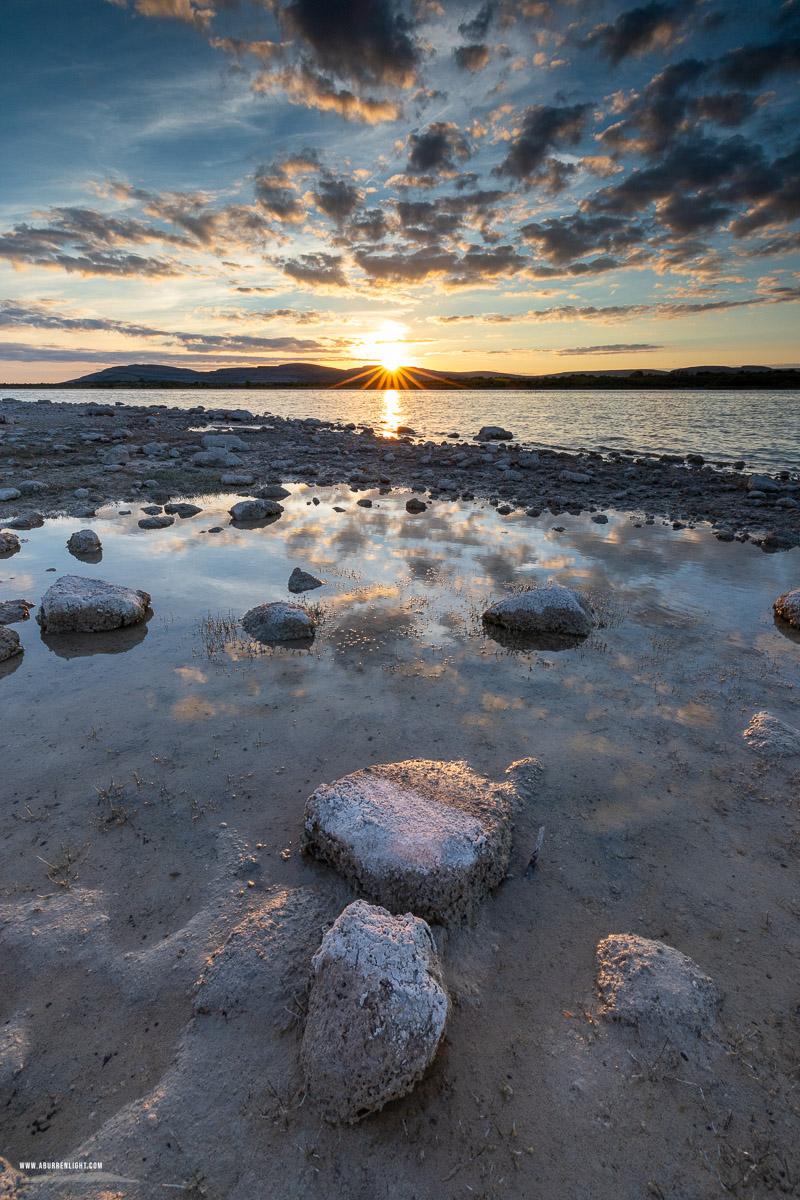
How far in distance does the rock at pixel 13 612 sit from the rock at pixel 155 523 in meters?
5.66

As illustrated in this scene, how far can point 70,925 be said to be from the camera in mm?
3600

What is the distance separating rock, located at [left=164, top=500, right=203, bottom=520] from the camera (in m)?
15.3

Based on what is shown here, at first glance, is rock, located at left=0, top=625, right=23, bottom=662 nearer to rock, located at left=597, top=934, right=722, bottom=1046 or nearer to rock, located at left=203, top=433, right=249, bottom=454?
rock, located at left=597, top=934, right=722, bottom=1046

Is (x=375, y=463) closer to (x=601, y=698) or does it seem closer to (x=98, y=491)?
(x=98, y=491)

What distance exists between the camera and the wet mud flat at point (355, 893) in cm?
254

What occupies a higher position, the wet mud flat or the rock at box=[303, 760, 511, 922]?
the rock at box=[303, 760, 511, 922]

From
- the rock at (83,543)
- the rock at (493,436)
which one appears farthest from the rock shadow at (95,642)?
the rock at (493,436)

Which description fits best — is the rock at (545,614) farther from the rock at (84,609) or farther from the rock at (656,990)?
the rock at (84,609)

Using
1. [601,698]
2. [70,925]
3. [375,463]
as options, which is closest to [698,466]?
[375,463]

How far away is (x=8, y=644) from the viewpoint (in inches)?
281

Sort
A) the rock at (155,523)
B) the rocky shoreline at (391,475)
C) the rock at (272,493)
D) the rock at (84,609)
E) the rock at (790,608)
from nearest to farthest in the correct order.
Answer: the rock at (84,609)
the rock at (790,608)
the rock at (155,523)
the rocky shoreline at (391,475)
the rock at (272,493)

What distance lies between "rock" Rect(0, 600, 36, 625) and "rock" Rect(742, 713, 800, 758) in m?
10.5

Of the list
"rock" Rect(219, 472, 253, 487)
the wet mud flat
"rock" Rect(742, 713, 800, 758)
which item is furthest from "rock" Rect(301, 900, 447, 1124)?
"rock" Rect(219, 472, 253, 487)

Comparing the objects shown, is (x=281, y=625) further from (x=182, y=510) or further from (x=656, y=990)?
(x=182, y=510)
